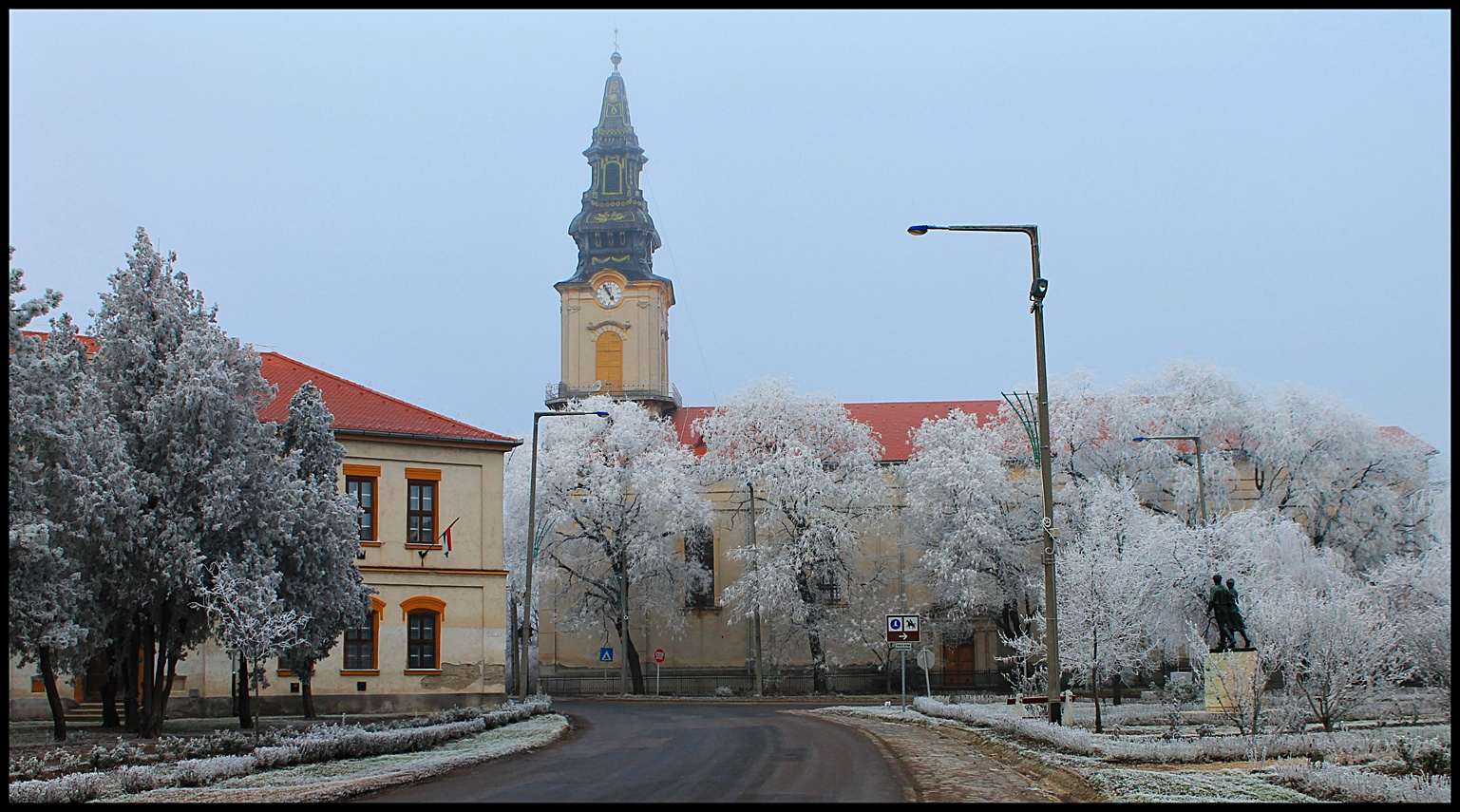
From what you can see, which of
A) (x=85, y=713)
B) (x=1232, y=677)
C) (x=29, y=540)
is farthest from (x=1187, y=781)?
(x=85, y=713)

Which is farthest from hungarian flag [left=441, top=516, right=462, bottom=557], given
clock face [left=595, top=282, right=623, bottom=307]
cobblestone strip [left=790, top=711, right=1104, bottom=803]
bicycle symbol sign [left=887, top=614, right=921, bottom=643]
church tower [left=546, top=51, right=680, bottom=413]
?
clock face [left=595, top=282, right=623, bottom=307]

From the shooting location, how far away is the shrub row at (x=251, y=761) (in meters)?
13.8

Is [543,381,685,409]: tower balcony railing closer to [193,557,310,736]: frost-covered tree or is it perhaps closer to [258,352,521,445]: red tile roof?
[258,352,521,445]: red tile roof

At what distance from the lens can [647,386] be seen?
65.4 meters

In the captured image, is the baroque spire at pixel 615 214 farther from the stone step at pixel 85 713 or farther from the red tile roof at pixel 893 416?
the stone step at pixel 85 713

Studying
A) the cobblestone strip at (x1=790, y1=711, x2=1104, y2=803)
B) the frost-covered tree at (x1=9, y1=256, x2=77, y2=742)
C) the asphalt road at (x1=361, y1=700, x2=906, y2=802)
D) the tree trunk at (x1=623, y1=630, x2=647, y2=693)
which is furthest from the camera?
the tree trunk at (x1=623, y1=630, x2=647, y2=693)

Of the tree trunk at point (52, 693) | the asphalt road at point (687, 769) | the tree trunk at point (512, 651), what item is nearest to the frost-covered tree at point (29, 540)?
the tree trunk at point (52, 693)

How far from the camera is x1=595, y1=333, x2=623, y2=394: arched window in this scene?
65.8m

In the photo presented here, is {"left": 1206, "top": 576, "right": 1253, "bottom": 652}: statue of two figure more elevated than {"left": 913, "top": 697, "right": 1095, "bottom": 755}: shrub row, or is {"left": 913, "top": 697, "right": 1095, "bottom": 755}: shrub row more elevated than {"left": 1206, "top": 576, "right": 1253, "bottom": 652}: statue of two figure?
{"left": 1206, "top": 576, "right": 1253, "bottom": 652}: statue of two figure

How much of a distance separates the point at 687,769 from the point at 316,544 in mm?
11462

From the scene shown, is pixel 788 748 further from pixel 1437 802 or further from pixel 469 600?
pixel 469 600

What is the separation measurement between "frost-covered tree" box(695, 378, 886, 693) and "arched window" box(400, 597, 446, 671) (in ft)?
54.5

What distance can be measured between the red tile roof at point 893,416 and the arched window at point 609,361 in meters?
3.61

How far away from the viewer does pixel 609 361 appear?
66.3 metres
